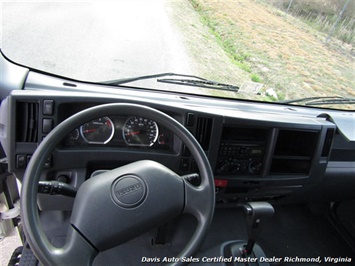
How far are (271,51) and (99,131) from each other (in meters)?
1.25

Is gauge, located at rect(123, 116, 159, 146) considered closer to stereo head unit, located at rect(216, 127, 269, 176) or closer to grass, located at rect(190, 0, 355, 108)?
stereo head unit, located at rect(216, 127, 269, 176)

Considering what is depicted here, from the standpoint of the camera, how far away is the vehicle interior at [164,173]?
3.63 ft

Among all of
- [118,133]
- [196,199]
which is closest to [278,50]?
[118,133]

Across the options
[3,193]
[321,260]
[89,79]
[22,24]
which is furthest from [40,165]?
[321,260]

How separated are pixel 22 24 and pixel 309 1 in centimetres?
175

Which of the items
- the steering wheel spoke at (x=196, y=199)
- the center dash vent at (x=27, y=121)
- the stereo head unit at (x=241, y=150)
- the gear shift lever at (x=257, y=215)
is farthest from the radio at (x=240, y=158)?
the center dash vent at (x=27, y=121)

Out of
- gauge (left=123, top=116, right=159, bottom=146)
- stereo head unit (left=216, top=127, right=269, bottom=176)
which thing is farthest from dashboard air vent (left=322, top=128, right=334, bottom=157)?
gauge (left=123, top=116, right=159, bottom=146)

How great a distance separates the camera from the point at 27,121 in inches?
59.0

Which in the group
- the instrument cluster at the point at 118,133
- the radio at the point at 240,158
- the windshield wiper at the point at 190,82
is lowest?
the radio at the point at 240,158

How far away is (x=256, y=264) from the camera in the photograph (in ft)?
6.26

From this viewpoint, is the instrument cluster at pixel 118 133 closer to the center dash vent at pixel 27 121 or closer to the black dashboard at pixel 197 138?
the black dashboard at pixel 197 138

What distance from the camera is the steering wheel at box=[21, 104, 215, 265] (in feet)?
3.28

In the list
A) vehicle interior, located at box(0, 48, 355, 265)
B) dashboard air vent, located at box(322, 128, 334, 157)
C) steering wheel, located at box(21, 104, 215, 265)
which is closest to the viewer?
steering wheel, located at box(21, 104, 215, 265)

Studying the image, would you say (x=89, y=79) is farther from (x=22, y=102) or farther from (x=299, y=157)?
(x=299, y=157)
